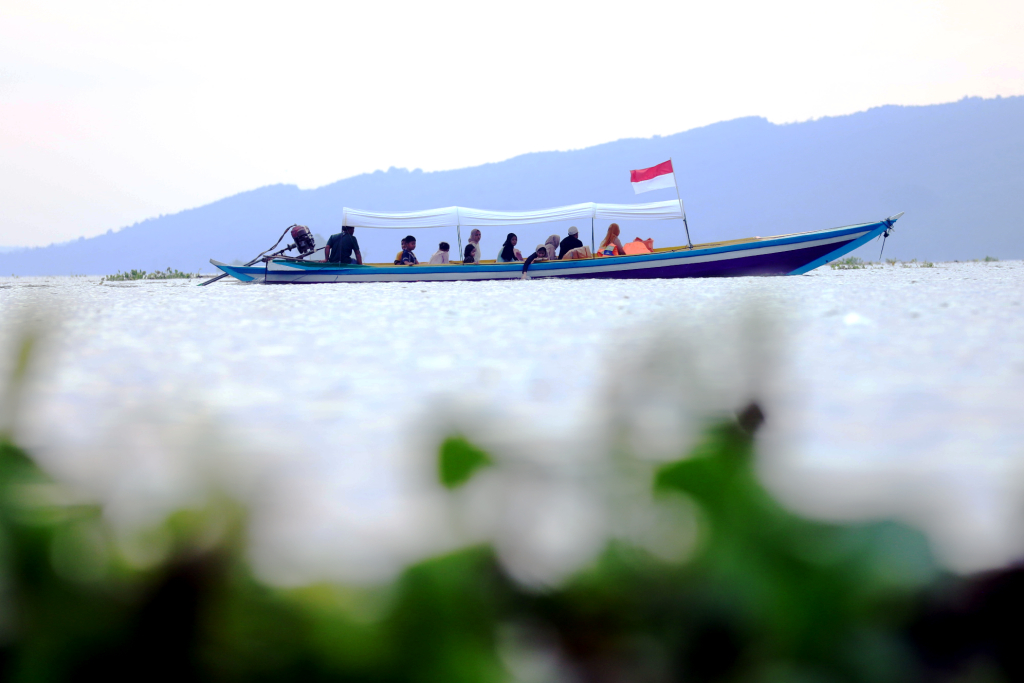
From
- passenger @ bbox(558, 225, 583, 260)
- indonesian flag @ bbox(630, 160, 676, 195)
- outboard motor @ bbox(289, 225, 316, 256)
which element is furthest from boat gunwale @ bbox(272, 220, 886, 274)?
indonesian flag @ bbox(630, 160, 676, 195)

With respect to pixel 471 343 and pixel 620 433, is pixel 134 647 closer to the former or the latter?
pixel 620 433

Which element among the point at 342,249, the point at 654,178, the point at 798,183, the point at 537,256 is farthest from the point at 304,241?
the point at 798,183

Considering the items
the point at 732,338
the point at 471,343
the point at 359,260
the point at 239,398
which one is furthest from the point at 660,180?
the point at 732,338

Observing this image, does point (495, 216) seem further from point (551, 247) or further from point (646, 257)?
point (646, 257)

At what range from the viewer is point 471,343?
3637 mm

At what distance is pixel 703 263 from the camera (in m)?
12.5

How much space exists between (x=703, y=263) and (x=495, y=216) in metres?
5.51

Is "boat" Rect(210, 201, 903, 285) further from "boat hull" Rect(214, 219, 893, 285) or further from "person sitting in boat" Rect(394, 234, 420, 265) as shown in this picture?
"person sitting in boat" Rect(394, 234, 420, 265)

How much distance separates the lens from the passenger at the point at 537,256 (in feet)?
42.1

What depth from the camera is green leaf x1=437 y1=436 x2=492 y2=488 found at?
0.97 feet

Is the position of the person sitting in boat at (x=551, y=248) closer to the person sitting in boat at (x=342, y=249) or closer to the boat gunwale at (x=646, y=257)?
the boat gunwale at (x=646, y=257)

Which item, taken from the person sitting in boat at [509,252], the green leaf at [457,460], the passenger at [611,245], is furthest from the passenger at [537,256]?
the green leaf at [457,460]

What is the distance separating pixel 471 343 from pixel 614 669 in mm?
3359

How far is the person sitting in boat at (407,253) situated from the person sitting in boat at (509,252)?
1701 mm
